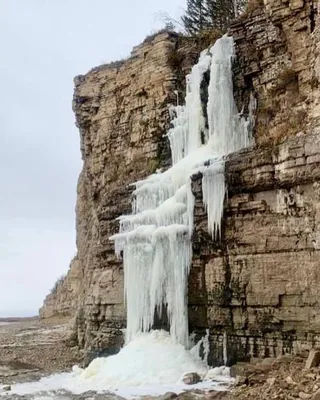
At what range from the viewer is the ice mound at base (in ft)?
43.4

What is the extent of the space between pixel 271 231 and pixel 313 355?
3370mm

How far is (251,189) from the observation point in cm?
1430

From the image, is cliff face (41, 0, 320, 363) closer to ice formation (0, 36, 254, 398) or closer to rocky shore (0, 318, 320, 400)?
ice formation (0, 36, 254, 398)

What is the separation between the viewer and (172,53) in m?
22.6

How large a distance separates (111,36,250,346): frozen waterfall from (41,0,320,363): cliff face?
A: 0.36m

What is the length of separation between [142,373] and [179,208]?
443cm

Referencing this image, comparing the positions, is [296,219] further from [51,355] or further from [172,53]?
[51,355]

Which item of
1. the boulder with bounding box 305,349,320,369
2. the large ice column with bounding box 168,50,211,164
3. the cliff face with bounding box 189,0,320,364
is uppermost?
the large ice column with bounding box 168,50,211,164

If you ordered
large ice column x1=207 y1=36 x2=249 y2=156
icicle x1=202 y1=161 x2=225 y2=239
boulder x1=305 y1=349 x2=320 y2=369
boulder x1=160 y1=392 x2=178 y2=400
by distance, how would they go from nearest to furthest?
boulder x1=305 y1=349 x2=320 y2=369 < boulder x1=160 y1=392 x2=178 y2=400 < icicle x1=202 y1=161 x2=225 y2=239 < large ice column x1=207 y1=36 x2=249 y2=156

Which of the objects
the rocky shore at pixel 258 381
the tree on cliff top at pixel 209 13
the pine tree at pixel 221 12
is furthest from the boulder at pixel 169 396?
the pine tree at pixel 221 12

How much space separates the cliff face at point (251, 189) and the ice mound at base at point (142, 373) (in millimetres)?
774

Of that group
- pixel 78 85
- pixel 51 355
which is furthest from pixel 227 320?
pixel 78 85

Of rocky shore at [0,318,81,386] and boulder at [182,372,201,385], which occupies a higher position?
boulder at [182,372,201,385]

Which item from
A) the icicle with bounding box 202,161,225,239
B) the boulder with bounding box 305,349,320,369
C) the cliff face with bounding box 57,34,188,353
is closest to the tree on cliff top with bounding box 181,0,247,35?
the cliff face with bounding box 57,34,188,353
